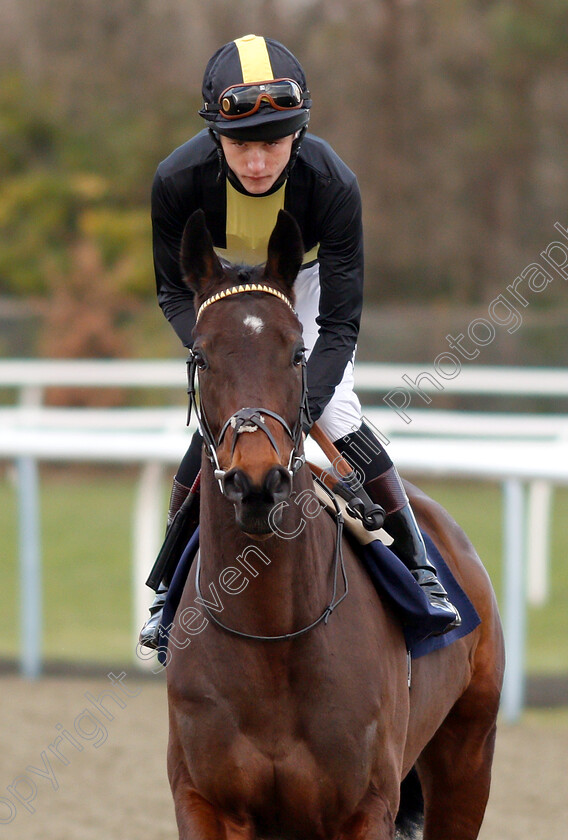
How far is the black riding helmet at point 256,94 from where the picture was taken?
131 inches

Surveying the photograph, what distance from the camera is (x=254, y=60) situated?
3.46 meters

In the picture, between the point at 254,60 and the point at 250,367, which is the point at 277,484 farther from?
the point at 254,60

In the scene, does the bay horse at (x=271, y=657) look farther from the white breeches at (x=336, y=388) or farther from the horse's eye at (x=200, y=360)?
the white breeches at (x=336, y=388)

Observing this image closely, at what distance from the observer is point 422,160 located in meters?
21.6

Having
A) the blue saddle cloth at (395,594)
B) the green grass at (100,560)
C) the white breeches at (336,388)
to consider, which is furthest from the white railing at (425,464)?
the blue saddle cloth at (395,594)

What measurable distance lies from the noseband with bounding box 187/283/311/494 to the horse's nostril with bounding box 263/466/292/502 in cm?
5

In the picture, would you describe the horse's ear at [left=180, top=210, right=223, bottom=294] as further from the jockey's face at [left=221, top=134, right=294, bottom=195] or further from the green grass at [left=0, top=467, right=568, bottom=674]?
the green grass at [left=0, top=467, right=568, bottom=674]

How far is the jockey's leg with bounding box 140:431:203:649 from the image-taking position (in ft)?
12.7

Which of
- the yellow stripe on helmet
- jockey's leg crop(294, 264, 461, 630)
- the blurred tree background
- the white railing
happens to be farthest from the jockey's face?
the blurred tree background

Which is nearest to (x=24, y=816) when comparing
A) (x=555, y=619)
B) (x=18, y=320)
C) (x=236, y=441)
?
(x=236, y=441)

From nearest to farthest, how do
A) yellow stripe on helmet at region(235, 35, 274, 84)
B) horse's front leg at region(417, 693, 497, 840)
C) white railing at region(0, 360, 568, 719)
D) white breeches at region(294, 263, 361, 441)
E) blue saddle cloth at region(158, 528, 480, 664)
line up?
yellow stripe on helmet at region(235, 35, 274, 84) → blue saddle cloth at region(158, 528, 480, 664) → white breeches at region(294, 263, 361, 441) → horse's front leg at region(417, 693, 497, 840) → white railing at region(0, 360, 568, 719)

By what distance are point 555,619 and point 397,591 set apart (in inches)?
225

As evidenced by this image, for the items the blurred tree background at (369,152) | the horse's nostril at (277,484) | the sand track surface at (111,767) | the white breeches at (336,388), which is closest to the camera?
the horse's nostril at (277,484)

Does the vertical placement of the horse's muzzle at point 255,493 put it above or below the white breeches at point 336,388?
below
